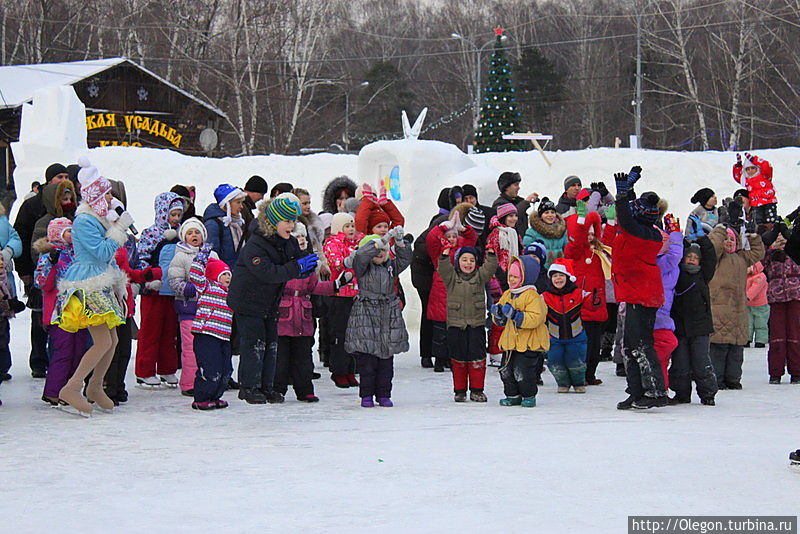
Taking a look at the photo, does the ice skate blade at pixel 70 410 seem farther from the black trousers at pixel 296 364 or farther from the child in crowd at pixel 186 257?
the black trousers at pixel 296 364

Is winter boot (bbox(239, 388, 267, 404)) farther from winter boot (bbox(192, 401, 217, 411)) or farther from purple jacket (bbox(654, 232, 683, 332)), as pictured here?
purple jacket (bbox(654, 232, 683, 332))

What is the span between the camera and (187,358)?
8.70m

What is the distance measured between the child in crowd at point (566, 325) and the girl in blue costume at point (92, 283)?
11.2ft

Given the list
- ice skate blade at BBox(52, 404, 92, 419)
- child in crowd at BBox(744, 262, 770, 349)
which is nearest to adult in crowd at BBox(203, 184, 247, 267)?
ice skate blade at BBox(52, 404, 92, 419)

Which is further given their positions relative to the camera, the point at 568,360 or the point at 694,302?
the point at 568,360

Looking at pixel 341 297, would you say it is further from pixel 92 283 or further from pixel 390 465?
pixel 390 465

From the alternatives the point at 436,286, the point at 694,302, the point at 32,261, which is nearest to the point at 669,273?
the point at 694,302

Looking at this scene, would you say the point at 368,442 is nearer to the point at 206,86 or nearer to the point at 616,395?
the point at 616,395

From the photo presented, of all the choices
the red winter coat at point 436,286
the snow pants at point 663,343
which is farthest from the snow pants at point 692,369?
the red winter coat at point 436,286

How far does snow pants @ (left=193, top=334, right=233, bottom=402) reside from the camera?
312 inches

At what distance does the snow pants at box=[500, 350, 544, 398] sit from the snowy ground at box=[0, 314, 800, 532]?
205 millimetres

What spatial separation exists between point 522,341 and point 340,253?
5.47 feet

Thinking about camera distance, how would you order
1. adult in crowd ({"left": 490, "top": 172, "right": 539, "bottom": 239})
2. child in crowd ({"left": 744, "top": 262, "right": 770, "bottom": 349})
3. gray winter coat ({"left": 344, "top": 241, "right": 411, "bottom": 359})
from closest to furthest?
1. gray winter coat ({"left": 344, "top": 241, "right": 411, "bottom": 359})
2. adult in crowd ({"left": 490, "top": 172, "right": 539, "bottom": 239})
3. child in crowd ({"left": 744, "top": 262, "right": 770, "bottom": 349})

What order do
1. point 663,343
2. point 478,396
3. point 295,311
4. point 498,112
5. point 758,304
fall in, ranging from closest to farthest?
point 663,343 < point 295,311 < point 478,396 < point 758,304 < point 498,112
